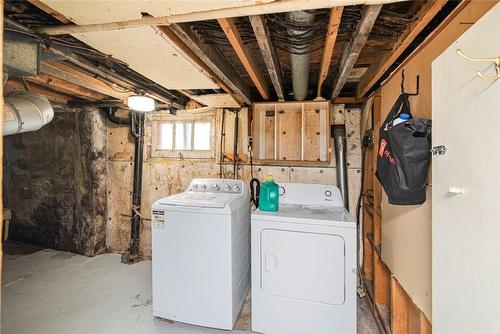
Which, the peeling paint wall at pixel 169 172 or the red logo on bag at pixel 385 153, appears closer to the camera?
the red logo on bag at pixel 385 153

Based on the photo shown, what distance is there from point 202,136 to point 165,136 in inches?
21.9

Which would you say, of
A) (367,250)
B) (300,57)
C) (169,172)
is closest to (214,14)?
(300,57)

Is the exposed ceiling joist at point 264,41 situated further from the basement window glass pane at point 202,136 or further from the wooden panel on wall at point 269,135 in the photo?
the basement window glass pane at point 202,136

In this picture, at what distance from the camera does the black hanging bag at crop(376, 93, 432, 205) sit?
1160mm

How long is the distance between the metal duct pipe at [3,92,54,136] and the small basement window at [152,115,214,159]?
56.4 inches

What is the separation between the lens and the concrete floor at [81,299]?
2014 mm

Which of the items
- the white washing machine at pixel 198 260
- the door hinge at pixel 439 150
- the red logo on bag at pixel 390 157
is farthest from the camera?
the white washing machine at pixel 198 260

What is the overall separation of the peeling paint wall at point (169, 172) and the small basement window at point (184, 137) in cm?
8

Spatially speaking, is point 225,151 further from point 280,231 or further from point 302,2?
point 302,2

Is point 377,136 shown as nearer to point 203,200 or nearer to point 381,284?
point 381,284

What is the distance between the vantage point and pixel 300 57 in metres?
1.63

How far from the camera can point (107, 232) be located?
347cm

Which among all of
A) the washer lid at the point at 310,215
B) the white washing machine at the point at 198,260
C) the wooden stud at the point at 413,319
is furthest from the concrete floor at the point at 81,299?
the washer lid at the point at 310,215

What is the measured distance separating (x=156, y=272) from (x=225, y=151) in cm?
160
